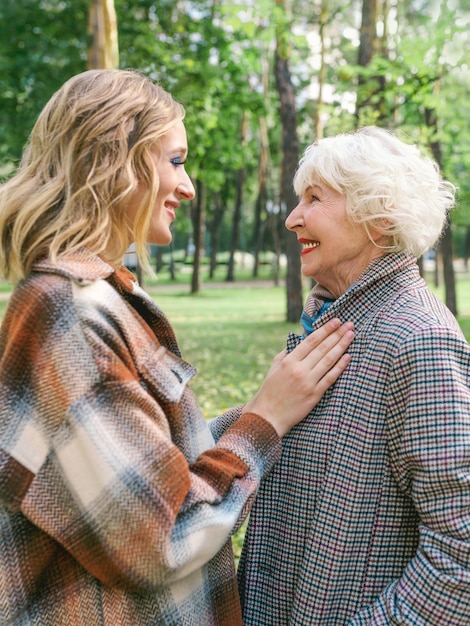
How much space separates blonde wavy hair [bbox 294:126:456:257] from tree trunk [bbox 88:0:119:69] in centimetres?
746

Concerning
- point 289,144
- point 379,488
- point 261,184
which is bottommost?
point 379,488

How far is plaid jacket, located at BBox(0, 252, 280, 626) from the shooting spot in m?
1.46

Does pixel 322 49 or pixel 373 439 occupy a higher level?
pixel 322 49

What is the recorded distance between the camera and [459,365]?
1771 millimetres

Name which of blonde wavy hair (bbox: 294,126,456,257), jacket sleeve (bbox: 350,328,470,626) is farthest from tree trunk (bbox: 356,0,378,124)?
jacket sleeve (bbox: 350,328,470,626)

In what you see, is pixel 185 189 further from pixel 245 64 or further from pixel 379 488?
pixel 245 64

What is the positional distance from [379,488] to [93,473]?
798mm

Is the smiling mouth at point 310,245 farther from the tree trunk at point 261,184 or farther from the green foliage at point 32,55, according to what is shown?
the tree trunk at point 261,184

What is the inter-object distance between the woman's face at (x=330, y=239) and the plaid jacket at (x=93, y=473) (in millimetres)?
794

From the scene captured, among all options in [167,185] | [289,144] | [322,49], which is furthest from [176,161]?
[322,49]

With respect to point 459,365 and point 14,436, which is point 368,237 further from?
point 14,436

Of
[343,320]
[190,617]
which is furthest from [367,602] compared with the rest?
[343,320]

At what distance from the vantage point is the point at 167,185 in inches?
74.1

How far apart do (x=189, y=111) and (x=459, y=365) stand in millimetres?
15813
